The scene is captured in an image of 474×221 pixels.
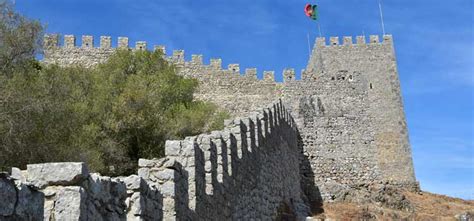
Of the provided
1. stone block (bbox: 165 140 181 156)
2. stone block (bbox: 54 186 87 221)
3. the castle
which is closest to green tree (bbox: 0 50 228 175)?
the castle

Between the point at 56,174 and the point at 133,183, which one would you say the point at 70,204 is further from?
the point at 133,183

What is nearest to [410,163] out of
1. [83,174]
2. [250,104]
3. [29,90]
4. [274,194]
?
[250,104]

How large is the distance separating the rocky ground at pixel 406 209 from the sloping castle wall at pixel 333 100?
111 cm

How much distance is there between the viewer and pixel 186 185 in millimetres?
7672

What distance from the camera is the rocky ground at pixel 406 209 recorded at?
2078 cm

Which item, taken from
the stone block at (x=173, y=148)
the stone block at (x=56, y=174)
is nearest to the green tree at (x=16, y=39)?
the stone block at (x=173, y=148)

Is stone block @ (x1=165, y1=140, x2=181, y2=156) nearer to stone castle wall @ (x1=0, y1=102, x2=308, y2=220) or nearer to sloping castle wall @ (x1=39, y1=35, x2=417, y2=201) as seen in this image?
stone castle wall @ (x1=0, y1=102, x2=308, y2=220)

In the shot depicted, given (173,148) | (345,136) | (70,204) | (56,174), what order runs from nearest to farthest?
(70,204)
(56,174)
(173,148)
(345,136)

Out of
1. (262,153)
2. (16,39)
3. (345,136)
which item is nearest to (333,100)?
(345,136)

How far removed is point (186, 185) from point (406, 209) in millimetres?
16761

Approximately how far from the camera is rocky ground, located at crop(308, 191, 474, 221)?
20778mm

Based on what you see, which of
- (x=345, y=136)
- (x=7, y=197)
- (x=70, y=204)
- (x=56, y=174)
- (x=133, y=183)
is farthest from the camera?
(x=345, y=136)

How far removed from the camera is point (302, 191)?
22672 millimetres

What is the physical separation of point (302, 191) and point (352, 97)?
5.17 metres
